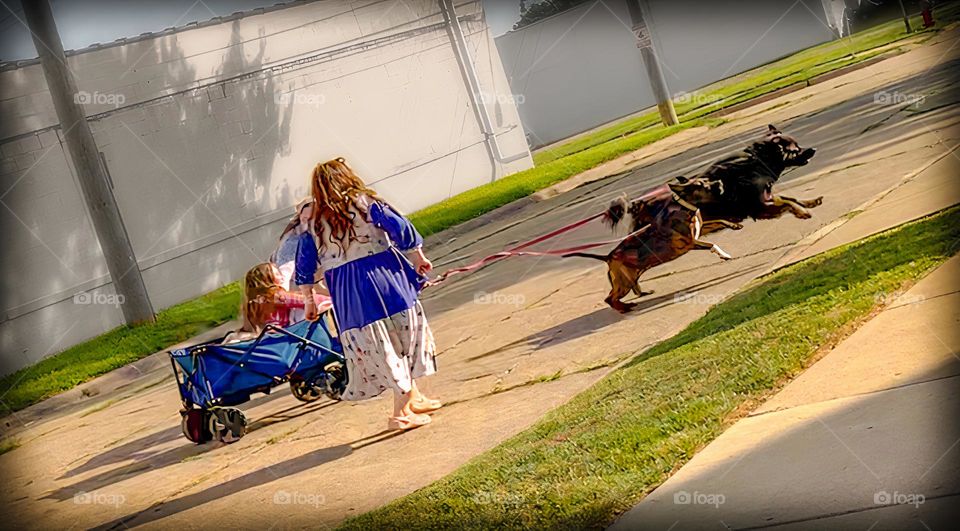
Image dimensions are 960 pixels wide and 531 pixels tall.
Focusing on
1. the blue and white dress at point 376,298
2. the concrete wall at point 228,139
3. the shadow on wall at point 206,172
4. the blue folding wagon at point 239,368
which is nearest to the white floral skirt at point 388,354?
the blue and white dress at point 376,298

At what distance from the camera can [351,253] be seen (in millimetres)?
7551

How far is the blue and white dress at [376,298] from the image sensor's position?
7508mm

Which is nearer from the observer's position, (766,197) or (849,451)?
(849,451)

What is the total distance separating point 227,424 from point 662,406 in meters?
Answer: 4.13

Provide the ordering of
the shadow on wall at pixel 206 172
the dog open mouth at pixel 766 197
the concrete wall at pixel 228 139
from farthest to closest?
the shadow on wall at pixel 206 172
the concrete wall at pixel 228 139
the dog open mouth at pixel 766 197

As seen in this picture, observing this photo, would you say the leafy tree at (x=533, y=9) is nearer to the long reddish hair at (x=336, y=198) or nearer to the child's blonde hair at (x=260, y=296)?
the long reddish hair at (x=336, y=198)

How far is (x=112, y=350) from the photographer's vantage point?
50.7ft

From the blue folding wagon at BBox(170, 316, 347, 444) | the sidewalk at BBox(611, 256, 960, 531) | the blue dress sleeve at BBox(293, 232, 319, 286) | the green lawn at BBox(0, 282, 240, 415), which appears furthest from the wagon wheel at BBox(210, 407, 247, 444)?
the sidewalk at BBox(611, 256, 960, 531)

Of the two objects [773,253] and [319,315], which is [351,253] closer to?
[319,315]

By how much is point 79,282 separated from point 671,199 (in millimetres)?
11838

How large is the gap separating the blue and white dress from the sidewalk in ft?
9.95

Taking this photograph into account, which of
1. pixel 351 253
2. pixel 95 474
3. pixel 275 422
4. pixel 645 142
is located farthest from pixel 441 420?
pixel 645 142

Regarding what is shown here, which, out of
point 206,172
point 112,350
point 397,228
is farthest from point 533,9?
point 206,172

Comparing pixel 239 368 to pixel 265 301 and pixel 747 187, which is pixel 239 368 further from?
pixel 747 187
